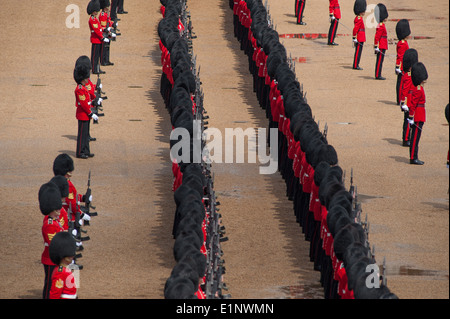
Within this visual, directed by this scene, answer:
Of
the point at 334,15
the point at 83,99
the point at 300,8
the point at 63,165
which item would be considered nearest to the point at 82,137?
the point at 83,99

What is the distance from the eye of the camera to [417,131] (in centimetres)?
1473

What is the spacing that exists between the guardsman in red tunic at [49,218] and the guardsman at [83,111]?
167 inches

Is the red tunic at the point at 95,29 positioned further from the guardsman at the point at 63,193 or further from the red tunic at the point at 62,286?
the red tunic at the point at 62,286

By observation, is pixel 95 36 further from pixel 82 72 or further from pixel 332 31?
pixel 332 31

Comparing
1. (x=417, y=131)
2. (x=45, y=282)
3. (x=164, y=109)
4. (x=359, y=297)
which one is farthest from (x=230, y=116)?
(x=359, y=297)

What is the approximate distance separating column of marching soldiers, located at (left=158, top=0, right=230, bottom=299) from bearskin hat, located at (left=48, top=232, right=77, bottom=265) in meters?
0.93

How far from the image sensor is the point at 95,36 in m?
19.3

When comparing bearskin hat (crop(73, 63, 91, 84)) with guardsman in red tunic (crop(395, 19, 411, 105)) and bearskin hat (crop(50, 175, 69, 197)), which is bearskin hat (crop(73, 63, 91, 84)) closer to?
bearskin hat (crop(50, 175, 69, 197))

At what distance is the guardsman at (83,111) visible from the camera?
49.0ft

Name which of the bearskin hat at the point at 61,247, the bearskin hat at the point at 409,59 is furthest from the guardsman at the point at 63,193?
the bearskin hat at the point at 409,59

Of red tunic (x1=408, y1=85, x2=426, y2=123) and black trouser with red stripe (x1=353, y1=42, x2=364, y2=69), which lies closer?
red tunic (x1=408, y1=85, x2=426, y2=123)

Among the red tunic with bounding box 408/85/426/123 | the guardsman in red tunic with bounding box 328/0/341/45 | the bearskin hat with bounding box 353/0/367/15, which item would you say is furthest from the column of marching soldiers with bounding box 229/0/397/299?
the guardsman in red tunic with bounding box 328/0/341/45

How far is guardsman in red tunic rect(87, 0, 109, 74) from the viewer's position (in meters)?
19.1

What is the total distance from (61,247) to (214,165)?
570 cm
